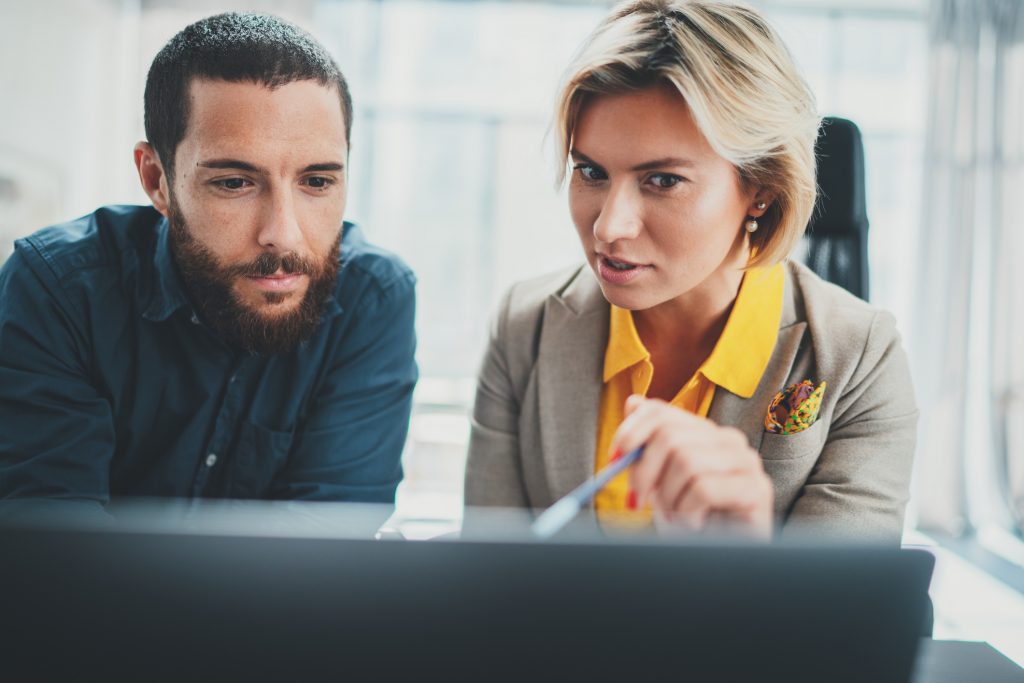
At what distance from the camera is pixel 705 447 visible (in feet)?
2.24

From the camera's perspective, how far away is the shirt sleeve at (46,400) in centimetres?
111

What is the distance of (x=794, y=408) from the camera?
1075mm

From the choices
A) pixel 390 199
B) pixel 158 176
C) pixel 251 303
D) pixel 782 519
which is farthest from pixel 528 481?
pixel 390 199

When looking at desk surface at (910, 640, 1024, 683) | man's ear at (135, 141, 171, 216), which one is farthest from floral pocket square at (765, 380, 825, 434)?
man's ear at (135, 141, 171, 216)

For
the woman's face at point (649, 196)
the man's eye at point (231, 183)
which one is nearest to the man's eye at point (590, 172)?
the woman's face at point (649, 196)

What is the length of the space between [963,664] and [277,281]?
3.05 feet

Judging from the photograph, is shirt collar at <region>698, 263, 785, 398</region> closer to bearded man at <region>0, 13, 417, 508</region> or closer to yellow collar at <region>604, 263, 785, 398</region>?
yellow collar at <region>604, 263, 785, 398</region>

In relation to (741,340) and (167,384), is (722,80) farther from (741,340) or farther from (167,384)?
(167,384)

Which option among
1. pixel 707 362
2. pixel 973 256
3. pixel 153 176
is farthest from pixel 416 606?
pixel 973 256

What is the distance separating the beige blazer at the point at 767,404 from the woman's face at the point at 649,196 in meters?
0.16

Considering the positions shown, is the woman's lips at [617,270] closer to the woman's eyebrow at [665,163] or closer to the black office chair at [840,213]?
the woman's eyebrow at [665,163]

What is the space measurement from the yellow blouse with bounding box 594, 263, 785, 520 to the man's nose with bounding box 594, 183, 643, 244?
0.21 metres

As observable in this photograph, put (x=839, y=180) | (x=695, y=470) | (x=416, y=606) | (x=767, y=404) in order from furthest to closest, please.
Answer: (x=839, y=180)
(x=767, y=404)
(x=695, y=470)
(x=416, y=606)

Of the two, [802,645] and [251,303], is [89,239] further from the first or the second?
[802,645]
